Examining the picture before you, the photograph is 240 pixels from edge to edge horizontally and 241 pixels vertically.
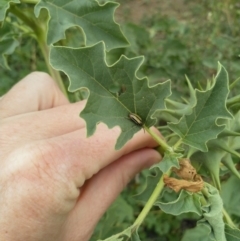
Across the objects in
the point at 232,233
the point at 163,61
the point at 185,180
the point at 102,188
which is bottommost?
the point at 163,61

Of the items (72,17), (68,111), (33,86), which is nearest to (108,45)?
(72,17)

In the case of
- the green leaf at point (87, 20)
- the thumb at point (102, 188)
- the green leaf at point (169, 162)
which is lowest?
the thumb at point (102, 188)

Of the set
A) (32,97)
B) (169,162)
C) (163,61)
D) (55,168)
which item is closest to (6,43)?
(32,97)

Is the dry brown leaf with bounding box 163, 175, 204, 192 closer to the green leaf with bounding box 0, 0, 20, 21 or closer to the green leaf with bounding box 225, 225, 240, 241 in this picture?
the green leaf with bounding box 225, 225, 240, 241

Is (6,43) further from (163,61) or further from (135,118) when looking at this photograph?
(163,61)

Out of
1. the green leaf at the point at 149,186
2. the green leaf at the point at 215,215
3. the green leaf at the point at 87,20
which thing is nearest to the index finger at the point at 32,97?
the green leaf at the point at 87,20

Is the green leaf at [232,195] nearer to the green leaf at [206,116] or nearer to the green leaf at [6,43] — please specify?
the green leaf at [206,116]
